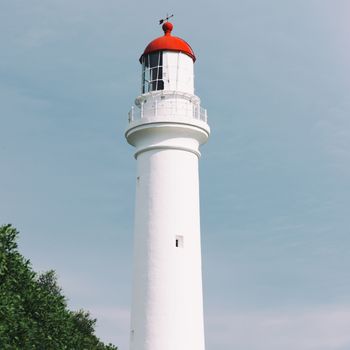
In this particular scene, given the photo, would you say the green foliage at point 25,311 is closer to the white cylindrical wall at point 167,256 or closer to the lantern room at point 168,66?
the white cylindrical wall at point 167,256

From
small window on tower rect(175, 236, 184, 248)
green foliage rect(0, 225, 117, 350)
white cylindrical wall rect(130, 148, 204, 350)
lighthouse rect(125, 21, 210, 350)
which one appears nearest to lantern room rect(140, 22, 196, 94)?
lighthouse rect(125, 21, 210, 350)

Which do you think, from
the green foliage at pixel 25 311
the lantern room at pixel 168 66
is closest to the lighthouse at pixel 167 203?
the lantern room at pixel 168 66

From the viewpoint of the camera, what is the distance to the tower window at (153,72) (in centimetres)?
3525

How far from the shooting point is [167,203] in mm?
32812

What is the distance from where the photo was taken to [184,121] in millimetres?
33688

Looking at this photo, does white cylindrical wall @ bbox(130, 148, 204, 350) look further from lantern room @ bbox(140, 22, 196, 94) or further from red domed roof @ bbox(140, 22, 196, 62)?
red domed roof @ bbox(140, 22, 196, 62)

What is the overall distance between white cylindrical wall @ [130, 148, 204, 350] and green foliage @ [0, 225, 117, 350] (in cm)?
340

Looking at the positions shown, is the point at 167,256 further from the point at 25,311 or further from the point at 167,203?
the point at 25,311

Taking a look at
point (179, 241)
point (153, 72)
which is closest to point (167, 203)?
point (179, 241)

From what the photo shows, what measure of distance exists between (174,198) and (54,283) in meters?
19.0

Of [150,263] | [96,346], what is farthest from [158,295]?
[96,346]

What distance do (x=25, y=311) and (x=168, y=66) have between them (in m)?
14.3

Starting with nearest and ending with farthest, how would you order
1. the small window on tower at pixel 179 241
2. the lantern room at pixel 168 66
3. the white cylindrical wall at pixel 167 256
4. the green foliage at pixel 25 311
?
1. the green foliage at pixel 25 311
2. the white cylindrical wall at pixel 167 256
3. the small window on tower at pixel 179 241
4. the lantern room at pixel 168 66

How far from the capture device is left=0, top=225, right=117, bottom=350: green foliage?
2570 cm
